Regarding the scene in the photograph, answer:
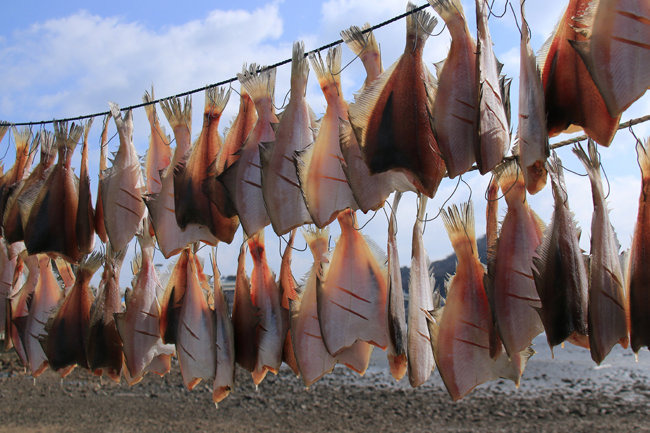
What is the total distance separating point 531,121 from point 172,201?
1404 mm

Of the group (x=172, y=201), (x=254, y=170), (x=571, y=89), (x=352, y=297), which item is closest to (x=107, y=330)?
(x=172, y=201)

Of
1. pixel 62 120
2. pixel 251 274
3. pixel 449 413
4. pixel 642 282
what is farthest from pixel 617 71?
pixel 449 413

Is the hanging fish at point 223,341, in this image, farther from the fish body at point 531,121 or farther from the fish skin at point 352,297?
the fish body at point 531,121

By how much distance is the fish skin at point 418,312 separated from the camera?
6.02 ft

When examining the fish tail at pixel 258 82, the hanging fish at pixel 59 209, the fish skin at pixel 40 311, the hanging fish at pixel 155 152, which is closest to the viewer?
the fish tail at pixel 258 82

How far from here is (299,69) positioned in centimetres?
183

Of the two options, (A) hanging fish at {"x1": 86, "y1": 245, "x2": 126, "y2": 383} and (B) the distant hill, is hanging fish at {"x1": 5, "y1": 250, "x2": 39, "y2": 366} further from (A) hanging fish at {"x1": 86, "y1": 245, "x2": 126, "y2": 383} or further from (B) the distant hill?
(B) the distant hill

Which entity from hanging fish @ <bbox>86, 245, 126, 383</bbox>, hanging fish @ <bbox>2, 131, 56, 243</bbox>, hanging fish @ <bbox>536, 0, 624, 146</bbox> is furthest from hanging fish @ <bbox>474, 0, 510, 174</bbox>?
hanging fish @ <bbox>2, 131, 56, 243</bbox>

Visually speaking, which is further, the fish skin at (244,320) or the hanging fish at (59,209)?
the hanging fish at (59,209)

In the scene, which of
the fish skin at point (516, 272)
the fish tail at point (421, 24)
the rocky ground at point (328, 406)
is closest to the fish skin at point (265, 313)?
the fish skin at point (516, 272)

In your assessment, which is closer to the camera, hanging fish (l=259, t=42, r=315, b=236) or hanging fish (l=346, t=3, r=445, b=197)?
hanging fish (l=346, t=3, r=445, b=197)

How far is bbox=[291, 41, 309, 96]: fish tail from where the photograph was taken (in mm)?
1816

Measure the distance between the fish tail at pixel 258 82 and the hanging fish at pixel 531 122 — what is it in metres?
0.91

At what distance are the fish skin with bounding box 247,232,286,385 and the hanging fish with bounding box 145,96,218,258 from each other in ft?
0.77
